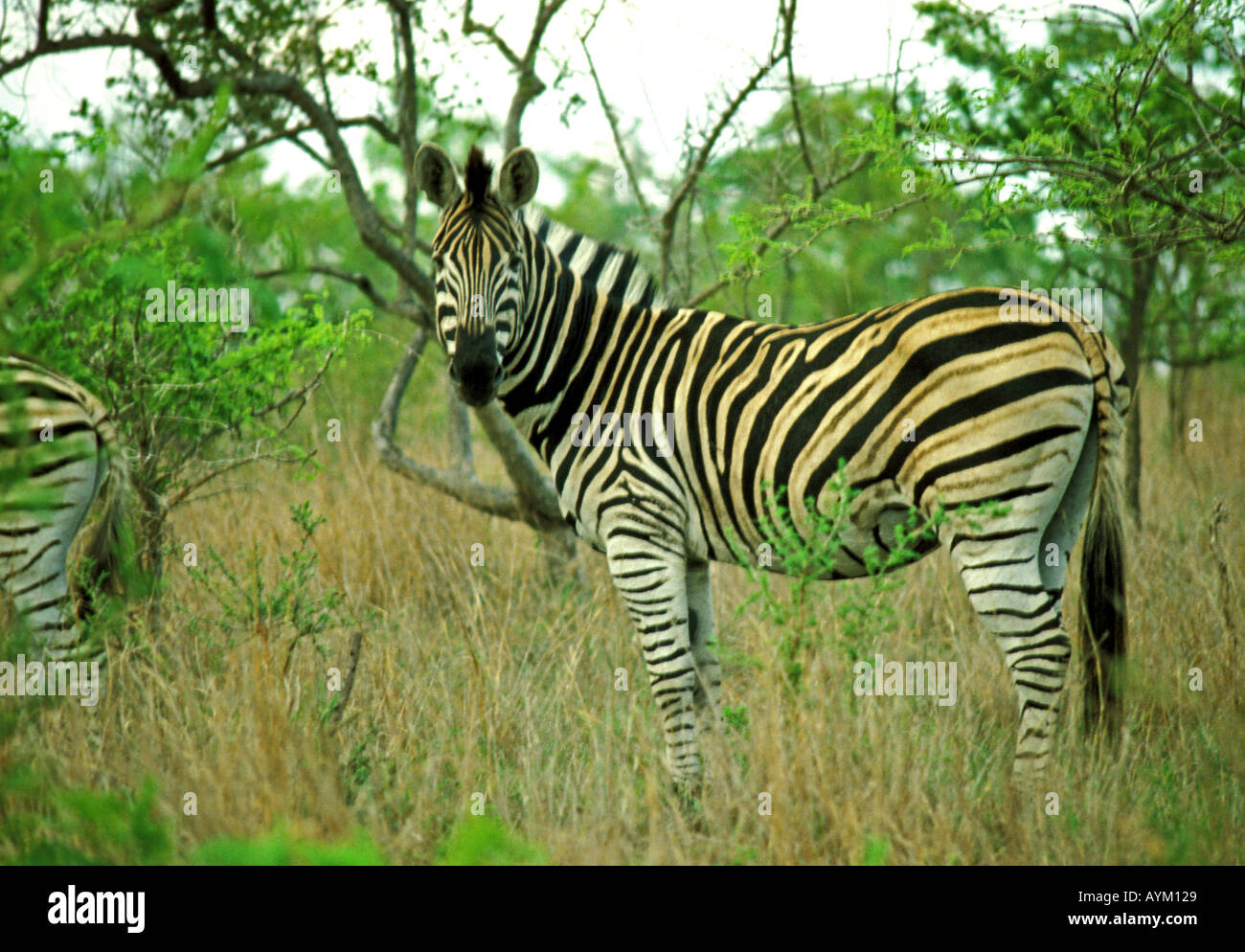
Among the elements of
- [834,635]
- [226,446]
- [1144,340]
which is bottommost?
[834,635]

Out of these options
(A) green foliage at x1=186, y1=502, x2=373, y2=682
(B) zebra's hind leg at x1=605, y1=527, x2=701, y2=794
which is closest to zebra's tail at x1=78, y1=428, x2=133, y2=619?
(A) green foliage at x1=186, y1=502, x2=373, y2=682

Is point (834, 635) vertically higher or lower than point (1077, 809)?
higher

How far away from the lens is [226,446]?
24.0 ft

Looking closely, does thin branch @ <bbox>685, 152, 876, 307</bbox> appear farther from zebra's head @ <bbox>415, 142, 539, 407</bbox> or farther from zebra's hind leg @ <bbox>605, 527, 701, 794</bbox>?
zebra's hind leg @ <bbox>605, 527, 701, 794</bbox>

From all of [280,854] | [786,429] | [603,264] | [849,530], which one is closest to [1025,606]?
[849,530]

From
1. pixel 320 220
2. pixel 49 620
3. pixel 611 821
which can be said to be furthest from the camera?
pixel 320 220

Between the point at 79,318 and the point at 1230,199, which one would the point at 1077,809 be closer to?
the point at 1230,199

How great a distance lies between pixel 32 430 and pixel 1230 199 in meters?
5.29

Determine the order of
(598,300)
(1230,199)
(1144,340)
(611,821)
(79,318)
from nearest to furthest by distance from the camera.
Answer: (611,821) < (1230,199) < (598,300) < (79,318) < (1144,340)

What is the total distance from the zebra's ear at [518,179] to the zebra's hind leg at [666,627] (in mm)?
1665

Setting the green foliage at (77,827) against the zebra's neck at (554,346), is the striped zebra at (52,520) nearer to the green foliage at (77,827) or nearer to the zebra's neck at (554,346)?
the green foliage at (77,827)

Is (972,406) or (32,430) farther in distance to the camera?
(32,430)

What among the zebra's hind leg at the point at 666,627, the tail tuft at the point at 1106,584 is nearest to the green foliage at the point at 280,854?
the zebra's hind leg at the point at 666,627

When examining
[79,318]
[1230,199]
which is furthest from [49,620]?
[1230,199]
